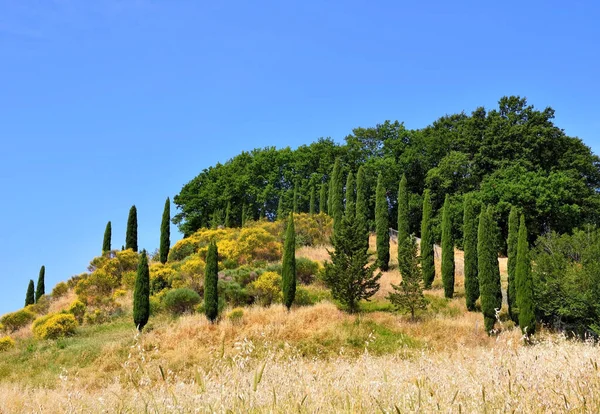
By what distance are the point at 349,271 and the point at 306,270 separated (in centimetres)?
656

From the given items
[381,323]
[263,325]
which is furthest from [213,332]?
[381,323]

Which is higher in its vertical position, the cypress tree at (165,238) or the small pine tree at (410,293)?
the cypress tree at (165,238)

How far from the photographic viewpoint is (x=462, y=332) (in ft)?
74.1

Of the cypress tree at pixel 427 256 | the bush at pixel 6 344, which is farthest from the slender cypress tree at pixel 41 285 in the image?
the cypress tree at pixel 427 256

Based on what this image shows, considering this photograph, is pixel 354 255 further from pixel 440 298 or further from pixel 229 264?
pixel 229 264

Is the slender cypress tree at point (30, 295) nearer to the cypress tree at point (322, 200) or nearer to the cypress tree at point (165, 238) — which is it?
the cypress tree at point (165, 238)

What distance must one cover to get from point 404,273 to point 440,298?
5.56 m

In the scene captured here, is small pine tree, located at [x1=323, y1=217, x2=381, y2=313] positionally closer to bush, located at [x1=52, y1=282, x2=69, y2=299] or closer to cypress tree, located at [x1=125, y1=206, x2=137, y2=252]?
Result: bush, located at [x1=52, y1=282, x2=69, y2=299]

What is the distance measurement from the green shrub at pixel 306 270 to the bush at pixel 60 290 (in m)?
21.4

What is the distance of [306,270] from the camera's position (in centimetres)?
3092

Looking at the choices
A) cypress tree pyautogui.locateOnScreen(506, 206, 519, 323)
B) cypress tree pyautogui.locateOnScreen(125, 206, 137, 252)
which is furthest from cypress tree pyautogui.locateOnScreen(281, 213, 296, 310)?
cypress tree pyautogui.locateOnScreen(125, 206, 137, 252)

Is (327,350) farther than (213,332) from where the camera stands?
No

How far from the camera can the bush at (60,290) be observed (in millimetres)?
38250

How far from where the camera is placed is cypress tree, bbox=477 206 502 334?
24.0 m
